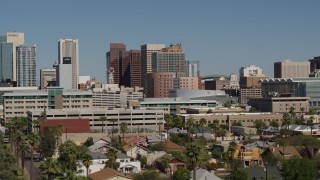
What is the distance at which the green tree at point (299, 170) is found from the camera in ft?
164

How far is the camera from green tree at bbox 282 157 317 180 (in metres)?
50.0

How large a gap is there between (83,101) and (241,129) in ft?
133

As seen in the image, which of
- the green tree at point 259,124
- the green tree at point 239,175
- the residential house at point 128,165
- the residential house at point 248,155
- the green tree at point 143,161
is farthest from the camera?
the green tree at point 259,124

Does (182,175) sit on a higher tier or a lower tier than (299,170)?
lower

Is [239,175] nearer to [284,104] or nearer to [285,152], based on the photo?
[285,152]

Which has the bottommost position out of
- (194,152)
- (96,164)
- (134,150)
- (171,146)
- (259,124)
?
(96,164)

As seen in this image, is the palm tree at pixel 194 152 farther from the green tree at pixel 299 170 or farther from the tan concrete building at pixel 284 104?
the tan concrete building at pixel 284 104

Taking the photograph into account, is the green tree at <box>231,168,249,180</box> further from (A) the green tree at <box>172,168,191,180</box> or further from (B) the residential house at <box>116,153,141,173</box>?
(B) the residential house at <box>116,153,141,173</box>

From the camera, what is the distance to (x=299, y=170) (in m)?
50.1

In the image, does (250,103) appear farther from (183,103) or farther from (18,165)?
(18,165)

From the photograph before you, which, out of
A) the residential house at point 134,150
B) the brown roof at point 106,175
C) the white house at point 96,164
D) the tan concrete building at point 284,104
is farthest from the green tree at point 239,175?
the tan concrete building at point 284,104

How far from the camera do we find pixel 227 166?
61219 millimetres

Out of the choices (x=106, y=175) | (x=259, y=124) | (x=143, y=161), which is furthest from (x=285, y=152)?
(x=259, y=124)

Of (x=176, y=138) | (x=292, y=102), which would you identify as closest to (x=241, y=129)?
(x=176, y=138)
